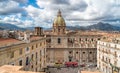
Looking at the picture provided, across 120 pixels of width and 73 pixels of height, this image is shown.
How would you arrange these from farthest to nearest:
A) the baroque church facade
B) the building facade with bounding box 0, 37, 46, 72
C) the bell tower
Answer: the bell tower, the baroque church facade, the building facade with bounding box 0, 37, 46, 72

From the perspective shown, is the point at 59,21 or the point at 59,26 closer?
the point at 59,26

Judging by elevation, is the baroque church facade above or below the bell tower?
below

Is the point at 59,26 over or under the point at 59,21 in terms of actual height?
under

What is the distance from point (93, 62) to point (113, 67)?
3094 cm

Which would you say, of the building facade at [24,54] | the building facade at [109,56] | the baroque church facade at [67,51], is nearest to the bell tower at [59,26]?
the baroque church facade at [67,51]

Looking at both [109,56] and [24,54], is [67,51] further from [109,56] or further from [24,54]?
[24,54]

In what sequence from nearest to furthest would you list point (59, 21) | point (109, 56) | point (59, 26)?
1. point (109, 56)
2. point (59, 26)
3. point (59, 21)

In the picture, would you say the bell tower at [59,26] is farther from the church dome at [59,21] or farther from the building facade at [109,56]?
the building facade at [109,56]

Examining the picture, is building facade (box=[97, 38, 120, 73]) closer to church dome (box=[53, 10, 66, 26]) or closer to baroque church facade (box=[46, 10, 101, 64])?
baroque church facade (box=[46, 10, 101, 64])

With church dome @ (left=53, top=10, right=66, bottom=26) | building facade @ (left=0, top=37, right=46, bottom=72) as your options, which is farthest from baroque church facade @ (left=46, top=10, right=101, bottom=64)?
building facade @ (left=0, top=37, right=46, bottom=72)

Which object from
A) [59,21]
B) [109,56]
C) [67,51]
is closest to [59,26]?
[59,21]

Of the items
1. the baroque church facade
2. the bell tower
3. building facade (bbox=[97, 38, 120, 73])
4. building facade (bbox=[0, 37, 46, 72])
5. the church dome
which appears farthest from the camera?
the church dome

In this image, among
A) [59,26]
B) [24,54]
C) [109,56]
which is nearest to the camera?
[24,54]

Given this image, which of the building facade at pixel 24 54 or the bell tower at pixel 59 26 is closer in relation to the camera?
the building facade at pixel 24 54
